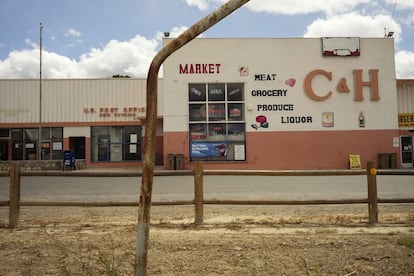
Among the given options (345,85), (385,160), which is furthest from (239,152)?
(385,160)

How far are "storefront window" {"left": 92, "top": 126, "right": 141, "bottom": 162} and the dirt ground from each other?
1974cm

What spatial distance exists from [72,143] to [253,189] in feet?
63.9

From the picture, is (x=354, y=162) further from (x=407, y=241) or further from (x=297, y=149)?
(x=407, y=241)

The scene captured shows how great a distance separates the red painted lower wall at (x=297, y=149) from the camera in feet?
74.4

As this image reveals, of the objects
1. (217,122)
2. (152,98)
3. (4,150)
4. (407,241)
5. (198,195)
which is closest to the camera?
(152,98)

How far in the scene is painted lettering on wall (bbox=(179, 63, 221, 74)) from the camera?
23.0 meters

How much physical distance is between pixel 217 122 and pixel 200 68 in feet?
12.4

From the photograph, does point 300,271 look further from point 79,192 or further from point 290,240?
point 79,192

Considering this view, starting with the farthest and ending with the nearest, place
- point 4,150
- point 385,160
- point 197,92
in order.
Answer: point 4,150 < point 197,92 < point 385,160

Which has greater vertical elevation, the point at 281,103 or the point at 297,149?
the point at 281,103

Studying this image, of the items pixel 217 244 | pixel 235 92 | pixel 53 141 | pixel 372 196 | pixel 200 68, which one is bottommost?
pixel 217 244

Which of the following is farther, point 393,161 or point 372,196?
Answer: point 393,161

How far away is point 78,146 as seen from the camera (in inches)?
1083

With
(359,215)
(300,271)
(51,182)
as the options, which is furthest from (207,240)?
(51,182)
